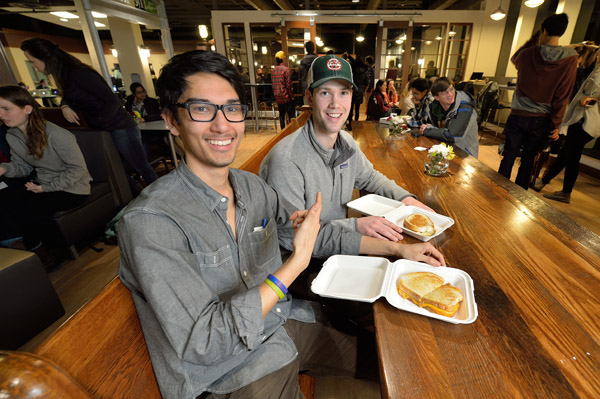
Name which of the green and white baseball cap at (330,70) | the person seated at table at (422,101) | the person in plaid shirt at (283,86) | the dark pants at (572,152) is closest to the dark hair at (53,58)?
the green and white baseball cap at (330,70)

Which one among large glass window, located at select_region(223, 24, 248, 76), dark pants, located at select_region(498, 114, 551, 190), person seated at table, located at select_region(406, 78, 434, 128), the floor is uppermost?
large glass window, located at select_region(223, 24, 248, 76)

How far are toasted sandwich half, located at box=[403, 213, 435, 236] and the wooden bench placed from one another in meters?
1.05

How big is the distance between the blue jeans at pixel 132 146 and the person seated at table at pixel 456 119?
11.0ft

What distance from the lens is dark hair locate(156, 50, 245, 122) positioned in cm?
89

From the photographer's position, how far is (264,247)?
42.3 inches

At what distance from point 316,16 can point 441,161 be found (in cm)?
802

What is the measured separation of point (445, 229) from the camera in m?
1.20

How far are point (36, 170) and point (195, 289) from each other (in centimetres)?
273

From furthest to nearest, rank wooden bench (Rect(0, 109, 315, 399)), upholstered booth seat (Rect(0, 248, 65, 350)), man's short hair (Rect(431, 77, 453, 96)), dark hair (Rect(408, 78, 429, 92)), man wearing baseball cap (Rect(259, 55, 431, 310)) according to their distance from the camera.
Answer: dark hair (Rect(408, 78, 429, 92))
man's short hair (Rect(431, 77, 453, 96))
upholstered booth seat (Rect(0, 248, 65, 350))
man wearing baseball cap (Rect(259, 55, 431, 310))
wooden bench (Rect(0, 109, 315, 399))

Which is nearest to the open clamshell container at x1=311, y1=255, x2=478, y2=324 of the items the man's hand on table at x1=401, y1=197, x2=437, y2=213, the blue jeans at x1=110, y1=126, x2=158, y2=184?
the man's hand on table at x1=401, y1=197, x2=437, y2=213

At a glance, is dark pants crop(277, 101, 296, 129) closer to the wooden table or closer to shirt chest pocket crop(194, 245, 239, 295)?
the wooden table

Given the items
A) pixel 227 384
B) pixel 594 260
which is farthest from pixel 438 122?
pixel 227 384

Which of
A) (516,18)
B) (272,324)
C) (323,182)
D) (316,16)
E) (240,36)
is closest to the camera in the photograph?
(272,324)

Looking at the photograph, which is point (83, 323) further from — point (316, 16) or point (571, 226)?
point (316, 16)
